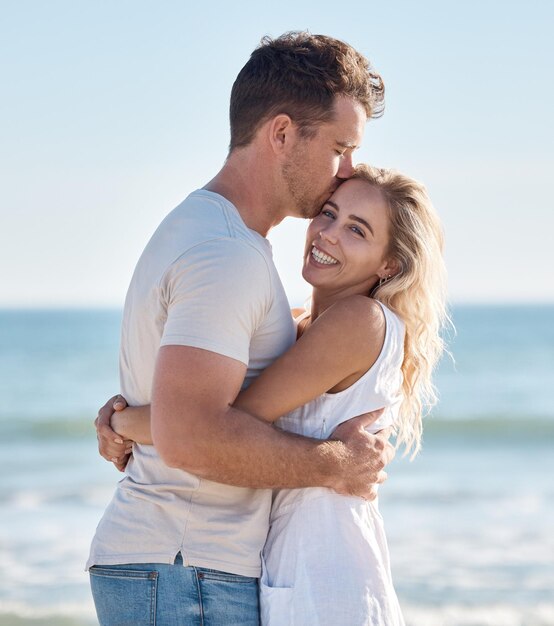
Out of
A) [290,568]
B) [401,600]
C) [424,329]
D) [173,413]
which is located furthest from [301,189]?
[401,600]

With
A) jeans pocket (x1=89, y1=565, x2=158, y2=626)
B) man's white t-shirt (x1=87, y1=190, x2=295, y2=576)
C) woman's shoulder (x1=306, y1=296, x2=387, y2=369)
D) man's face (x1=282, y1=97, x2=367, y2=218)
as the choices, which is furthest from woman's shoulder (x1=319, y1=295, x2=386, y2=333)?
jeans pocket (x1=89, y1=565, x2=158, y2=626)

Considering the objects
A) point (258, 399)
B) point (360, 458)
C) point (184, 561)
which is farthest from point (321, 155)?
point (184, 561)

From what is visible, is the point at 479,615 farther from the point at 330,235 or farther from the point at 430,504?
the point at 330,235

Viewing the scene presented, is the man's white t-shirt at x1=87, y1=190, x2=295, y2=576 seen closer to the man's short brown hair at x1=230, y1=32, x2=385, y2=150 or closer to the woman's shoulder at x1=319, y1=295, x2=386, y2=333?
the woman's shoulder at x1=319, y1=295, x2=386, y2=333

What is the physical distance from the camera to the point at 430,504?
10.7 m

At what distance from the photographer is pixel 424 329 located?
3.24 m

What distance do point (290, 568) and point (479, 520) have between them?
780cm

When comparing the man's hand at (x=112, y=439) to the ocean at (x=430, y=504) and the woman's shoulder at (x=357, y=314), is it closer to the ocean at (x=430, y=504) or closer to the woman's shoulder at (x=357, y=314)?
the woman's shoulder at (x=357, y=314)

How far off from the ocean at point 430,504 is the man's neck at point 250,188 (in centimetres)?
460

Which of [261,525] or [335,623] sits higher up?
[261,525]

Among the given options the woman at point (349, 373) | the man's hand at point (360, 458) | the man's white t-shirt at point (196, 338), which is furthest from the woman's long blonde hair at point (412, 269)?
the man's white t-shirt at point (196, 338)

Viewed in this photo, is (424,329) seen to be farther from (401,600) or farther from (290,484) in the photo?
(401,600)

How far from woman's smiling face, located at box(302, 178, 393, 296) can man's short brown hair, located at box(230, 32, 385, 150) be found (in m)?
0.27

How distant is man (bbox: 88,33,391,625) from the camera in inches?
99.3
